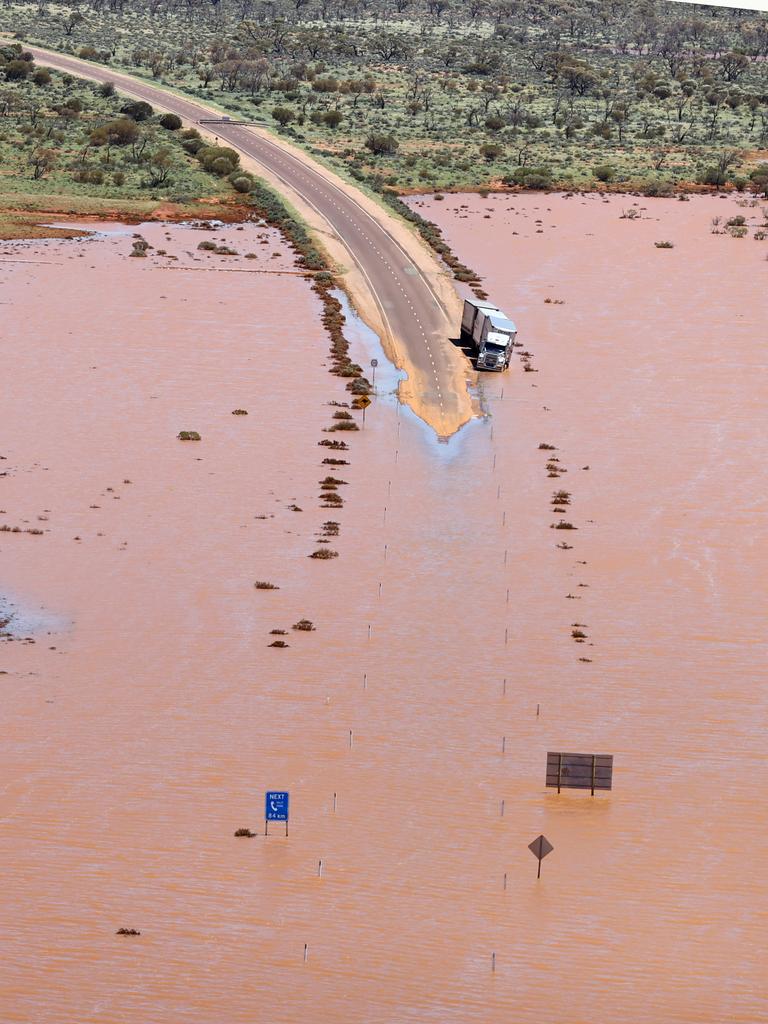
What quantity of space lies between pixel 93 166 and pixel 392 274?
130ft

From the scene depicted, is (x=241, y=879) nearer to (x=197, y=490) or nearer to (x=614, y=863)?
(x=614, y=863)

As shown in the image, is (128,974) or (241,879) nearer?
(128,974)

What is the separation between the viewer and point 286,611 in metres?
48.0

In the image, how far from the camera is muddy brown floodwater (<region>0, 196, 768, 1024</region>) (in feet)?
102

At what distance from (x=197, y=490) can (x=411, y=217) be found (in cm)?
6201

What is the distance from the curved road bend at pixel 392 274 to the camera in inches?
2904

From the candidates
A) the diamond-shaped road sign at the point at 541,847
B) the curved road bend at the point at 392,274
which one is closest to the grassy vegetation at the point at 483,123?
the curved road bend at the point at 392,274

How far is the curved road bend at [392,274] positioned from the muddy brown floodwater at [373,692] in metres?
2.06

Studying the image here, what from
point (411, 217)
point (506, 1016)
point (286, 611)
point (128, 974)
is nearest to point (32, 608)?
point (286, 611)

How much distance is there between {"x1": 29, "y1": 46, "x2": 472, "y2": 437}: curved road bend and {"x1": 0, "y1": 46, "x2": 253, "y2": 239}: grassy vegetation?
5788mm

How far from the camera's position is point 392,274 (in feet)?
320

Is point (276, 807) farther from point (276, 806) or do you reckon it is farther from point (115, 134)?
point (115, 134)

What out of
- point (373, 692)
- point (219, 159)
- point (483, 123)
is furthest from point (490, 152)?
point (373, 692)

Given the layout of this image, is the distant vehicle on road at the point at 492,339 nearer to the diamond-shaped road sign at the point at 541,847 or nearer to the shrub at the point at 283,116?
the diamond-shaped road sign at the point at 541,847
